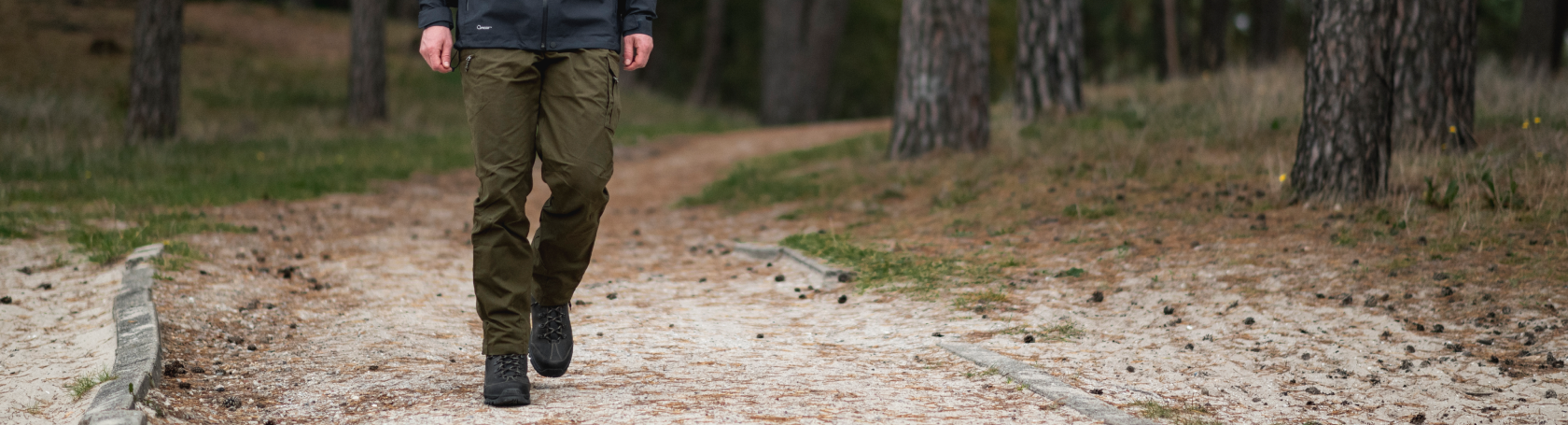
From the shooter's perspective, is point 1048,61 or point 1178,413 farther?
point 1048,61

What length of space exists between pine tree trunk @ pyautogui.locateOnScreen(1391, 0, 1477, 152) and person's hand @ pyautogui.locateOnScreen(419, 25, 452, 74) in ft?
23.9

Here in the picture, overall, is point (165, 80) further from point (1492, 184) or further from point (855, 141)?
point (1492, 184)

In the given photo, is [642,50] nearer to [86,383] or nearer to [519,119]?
[519,119]

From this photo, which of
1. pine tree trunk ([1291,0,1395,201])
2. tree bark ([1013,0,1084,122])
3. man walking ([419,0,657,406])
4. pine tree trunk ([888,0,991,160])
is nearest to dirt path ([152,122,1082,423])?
man walking ([419,0,657,406])

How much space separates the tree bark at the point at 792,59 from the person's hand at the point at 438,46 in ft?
63.8

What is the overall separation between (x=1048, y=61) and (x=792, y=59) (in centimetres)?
1144

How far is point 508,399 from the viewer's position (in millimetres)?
3670

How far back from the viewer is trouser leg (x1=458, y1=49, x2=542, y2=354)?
12.0 feet

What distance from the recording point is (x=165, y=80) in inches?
516

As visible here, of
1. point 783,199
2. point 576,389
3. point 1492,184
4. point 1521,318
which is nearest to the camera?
point 576,389


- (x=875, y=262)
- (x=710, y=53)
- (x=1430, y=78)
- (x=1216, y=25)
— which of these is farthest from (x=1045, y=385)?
(x=710, y=53)

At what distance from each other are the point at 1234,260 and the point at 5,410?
5577 millimetres

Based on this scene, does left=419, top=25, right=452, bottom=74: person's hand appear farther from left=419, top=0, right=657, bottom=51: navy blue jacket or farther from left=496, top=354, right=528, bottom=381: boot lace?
left=496, top=354, right=528, bottom=381: boot lace

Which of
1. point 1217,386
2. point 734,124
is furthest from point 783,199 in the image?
point 734,124
